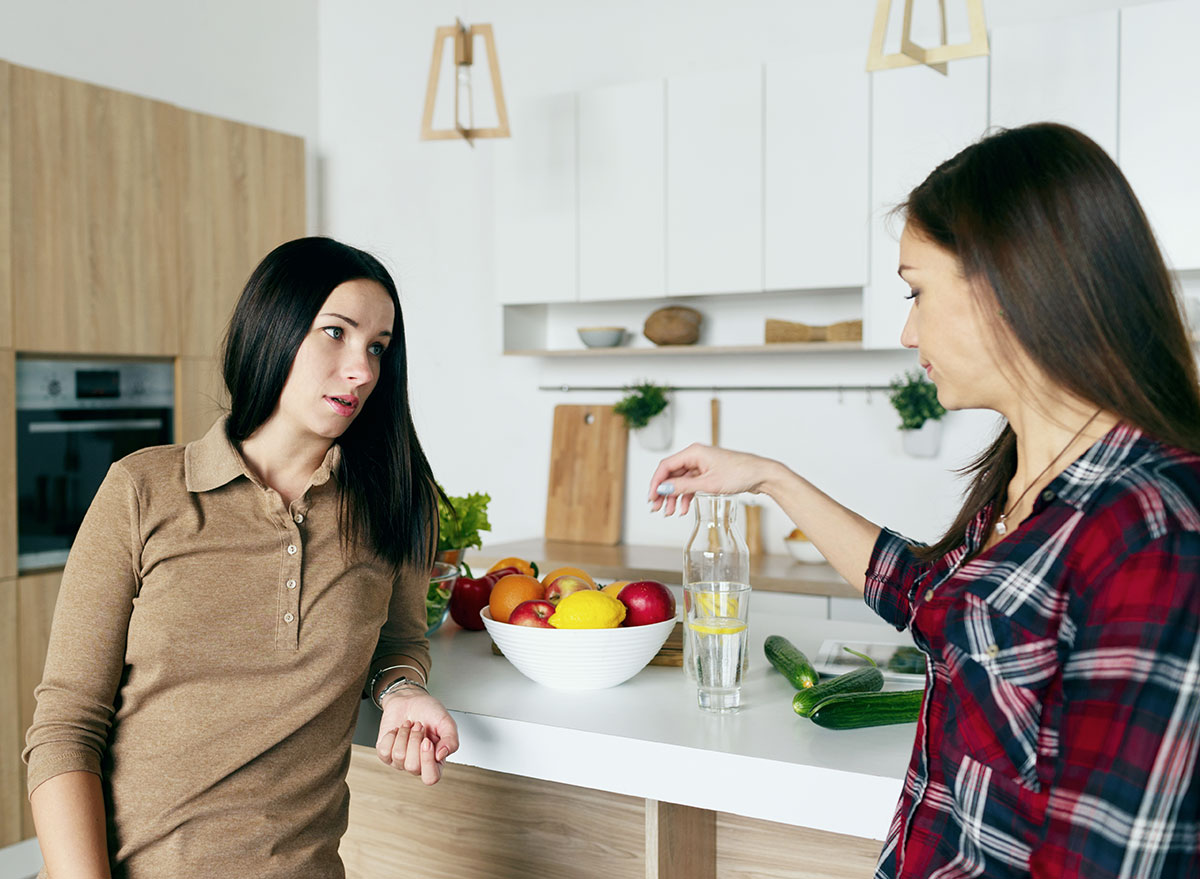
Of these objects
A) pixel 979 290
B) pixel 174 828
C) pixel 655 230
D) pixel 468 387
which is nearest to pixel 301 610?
pixel 174 828

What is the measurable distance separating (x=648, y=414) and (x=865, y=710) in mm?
2519

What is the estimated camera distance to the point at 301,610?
4.30 feet

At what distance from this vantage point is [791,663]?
1450 mm

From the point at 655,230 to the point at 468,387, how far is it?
1156 mm

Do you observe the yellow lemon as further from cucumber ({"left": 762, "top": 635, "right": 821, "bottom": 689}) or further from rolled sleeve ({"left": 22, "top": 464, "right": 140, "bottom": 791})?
rolled sleeve ({"left": 22, "top": 464, "right": 140, "bottom": 791})

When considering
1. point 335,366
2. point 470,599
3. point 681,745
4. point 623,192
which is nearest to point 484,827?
point 470,599

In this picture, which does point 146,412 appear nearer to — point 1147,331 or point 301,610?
point 301,610

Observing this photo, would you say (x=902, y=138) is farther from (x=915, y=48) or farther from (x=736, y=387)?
(x=736, y=387)

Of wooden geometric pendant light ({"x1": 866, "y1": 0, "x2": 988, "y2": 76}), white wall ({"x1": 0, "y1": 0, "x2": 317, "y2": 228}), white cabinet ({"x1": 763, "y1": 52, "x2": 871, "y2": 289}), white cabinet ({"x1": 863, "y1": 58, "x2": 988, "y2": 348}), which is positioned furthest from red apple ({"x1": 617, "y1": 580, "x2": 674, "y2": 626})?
white wall ({"x1": 0, "y1": 0, "x2": 317, "y2": 228})

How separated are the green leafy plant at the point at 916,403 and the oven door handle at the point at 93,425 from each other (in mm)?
2504

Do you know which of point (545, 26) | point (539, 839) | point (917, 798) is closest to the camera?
point (917, 798)

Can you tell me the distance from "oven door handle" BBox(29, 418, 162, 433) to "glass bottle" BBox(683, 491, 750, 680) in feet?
8.35

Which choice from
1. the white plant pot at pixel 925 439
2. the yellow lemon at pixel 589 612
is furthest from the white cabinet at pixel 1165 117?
the yellow lemon at pixel 589 612

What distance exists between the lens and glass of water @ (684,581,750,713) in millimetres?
1347
